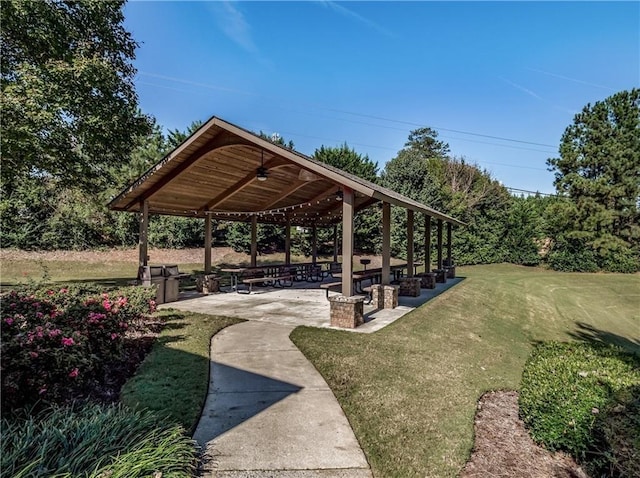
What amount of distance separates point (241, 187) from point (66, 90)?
197 inches

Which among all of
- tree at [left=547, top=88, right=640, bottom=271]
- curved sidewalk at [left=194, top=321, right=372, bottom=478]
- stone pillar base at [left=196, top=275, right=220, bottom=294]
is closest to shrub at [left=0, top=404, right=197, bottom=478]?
curved sidewalk at [left=194, top=321, right=372, bottom=478]

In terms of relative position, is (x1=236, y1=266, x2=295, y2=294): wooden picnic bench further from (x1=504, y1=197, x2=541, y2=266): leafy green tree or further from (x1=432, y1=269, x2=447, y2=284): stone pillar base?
(x1=504, y1=197, x2=541, y2=266): leafy green tree

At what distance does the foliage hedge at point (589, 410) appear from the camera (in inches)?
112

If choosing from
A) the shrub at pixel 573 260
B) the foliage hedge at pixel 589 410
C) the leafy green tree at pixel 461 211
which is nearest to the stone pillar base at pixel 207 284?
the foliage hedge at pixel 589 410

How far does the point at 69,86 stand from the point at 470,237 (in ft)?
74.9

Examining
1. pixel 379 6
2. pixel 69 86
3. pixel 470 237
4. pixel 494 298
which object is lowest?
pixel 494 298

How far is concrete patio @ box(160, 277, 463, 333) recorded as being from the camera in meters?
7.94

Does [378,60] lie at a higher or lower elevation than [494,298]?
higher

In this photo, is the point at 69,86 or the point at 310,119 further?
the point at 310,119

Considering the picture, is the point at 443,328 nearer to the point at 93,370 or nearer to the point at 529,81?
the point at 93,370

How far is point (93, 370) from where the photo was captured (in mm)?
4188

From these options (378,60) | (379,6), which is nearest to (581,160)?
(378,60)

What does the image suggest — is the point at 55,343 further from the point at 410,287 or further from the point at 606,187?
the point at 606,187

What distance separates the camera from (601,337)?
9953 millimetres
